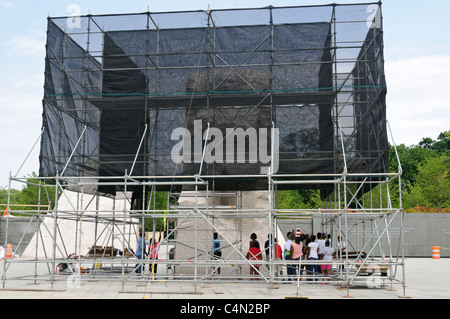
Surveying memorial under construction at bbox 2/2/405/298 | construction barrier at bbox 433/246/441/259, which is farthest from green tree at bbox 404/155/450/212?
memorial under construction at bbox 2/2/405/298

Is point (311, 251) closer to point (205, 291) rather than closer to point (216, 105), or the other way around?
point (205, 291)

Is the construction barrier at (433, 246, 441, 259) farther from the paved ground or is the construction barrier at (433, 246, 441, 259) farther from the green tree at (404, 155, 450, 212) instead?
the paved ground

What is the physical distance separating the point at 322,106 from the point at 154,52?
7284 mm

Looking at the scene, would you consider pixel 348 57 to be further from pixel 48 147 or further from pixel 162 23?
pixel 48 147

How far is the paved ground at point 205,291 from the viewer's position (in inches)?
515

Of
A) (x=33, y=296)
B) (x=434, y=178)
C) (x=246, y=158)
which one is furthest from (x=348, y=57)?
(x=434, y=178)

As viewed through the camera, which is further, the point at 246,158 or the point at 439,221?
the point at 439,221

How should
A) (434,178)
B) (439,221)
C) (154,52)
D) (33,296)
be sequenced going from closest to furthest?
(33,296) < (154,52) < (439,221) < (434,178)

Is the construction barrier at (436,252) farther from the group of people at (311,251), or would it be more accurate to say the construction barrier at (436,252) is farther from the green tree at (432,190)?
the group of people at (311,251)

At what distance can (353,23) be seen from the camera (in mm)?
19156

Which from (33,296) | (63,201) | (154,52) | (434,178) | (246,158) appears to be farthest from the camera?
(434,178)

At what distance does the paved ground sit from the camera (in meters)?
13.1

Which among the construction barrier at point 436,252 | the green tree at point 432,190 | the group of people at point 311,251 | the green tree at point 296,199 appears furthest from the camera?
the green tree at point 296,199

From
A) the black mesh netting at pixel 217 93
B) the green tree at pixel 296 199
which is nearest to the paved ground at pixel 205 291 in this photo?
the black mesh netting at pixel 217 93
